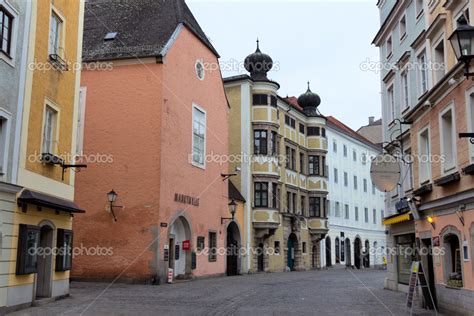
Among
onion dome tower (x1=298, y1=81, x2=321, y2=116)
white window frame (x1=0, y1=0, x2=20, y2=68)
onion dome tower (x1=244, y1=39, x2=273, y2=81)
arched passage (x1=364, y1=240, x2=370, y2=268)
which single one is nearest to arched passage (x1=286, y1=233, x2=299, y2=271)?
onion dome tower (x1=298, y1=81, x2=321, y2=116)

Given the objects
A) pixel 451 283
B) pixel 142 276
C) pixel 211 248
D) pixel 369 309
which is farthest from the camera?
pixel 211 248

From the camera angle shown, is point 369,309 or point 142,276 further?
point 142,276

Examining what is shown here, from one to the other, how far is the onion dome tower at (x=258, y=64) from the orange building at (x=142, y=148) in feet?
35.8

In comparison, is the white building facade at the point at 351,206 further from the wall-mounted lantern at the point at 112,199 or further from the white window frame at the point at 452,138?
the white window frame at the point at 452,138

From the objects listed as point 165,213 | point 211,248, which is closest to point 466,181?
point 165,213

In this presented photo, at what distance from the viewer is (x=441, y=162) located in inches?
589

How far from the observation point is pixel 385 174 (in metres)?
15.9

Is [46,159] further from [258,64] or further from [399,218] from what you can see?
[258,64]

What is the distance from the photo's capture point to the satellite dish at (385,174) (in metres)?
15.6

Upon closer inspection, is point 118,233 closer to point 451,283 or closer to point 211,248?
point 211,248

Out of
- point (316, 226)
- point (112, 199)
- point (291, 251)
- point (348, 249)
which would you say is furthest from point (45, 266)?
point (348, 249)

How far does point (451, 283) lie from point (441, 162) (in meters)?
3.09

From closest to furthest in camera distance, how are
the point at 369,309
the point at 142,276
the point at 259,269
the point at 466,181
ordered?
the point at 466,181
the point at 369,309
the point at 142,276
the point at 259,269

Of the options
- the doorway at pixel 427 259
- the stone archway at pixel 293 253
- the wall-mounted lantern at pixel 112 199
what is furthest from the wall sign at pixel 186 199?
the stone archway at pixel 293 253
